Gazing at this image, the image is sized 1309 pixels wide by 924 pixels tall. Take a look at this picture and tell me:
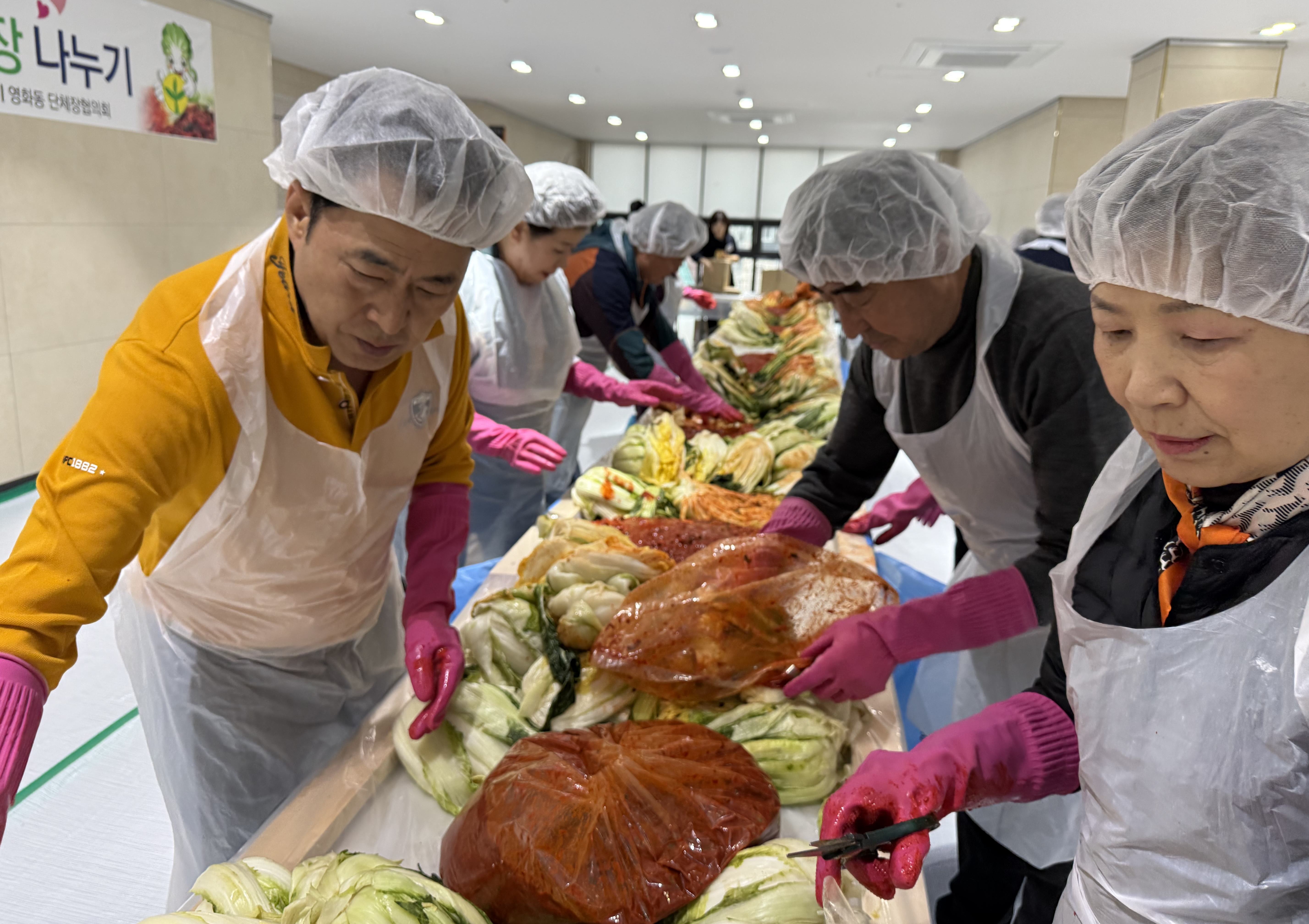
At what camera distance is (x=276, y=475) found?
4.84ft

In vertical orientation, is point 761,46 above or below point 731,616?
above

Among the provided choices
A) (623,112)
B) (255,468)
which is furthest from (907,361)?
(623,112)

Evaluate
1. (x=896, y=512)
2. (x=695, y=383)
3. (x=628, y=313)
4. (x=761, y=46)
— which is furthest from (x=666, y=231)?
(x=761, y=46)

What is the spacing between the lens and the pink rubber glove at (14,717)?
1030 millimetres

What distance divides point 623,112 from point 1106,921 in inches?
A: 521

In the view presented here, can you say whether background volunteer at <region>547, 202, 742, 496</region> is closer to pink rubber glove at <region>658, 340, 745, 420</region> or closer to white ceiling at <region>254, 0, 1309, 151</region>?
pink rubber glove at <region>658, 340, 745, 420</region>

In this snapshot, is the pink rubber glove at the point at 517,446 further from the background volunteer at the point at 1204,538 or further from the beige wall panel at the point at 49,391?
the beige wall panel at the point at 49,391

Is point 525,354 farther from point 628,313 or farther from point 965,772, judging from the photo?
point 965,772

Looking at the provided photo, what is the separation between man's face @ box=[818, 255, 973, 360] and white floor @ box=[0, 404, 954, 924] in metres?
1.58

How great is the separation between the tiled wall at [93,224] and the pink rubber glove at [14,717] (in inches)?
193

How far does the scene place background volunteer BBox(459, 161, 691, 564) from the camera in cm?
332

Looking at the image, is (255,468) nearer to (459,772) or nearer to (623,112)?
(459,772)

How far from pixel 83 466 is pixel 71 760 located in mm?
1777

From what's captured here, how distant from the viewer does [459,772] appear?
1.44m
